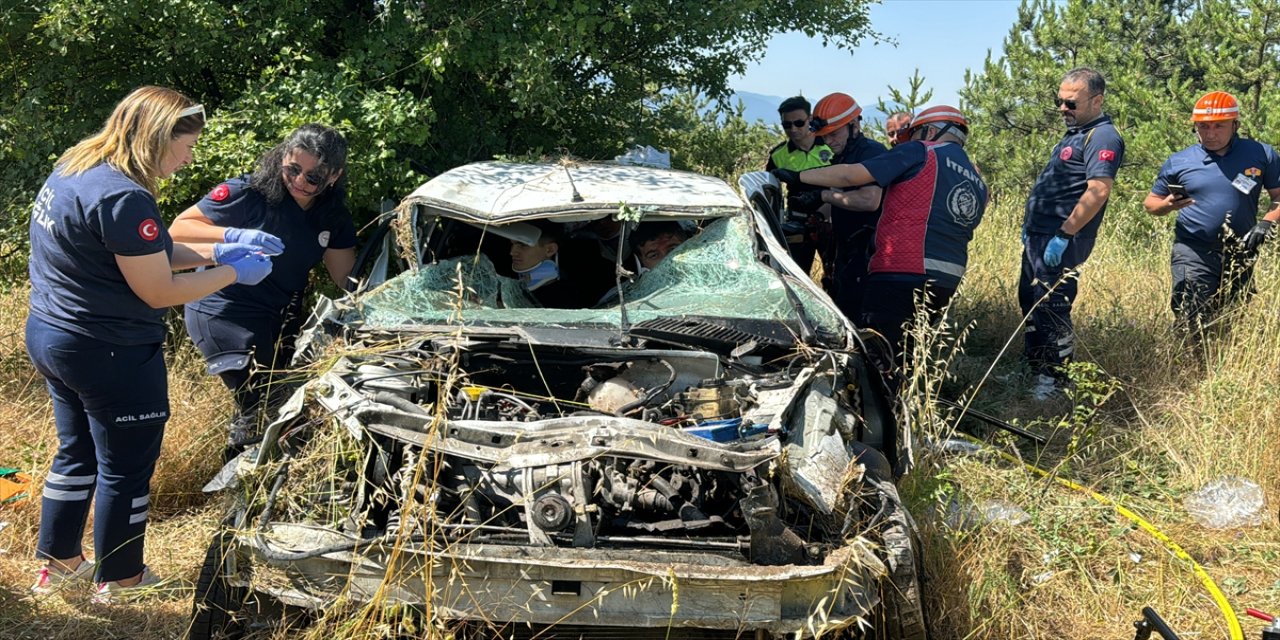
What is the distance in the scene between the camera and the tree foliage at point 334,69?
5770mm

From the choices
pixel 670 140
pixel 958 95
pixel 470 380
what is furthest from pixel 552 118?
pixel 958 95

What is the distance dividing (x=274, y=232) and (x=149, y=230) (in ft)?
3.74

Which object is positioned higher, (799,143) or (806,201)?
(799,143)

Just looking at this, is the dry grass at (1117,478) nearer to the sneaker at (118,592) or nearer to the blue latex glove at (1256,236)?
the blue latex glove at (1256,236)

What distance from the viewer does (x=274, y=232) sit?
4.77m

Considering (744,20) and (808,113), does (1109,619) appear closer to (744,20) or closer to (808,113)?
(808,113)

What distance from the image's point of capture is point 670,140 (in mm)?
7477

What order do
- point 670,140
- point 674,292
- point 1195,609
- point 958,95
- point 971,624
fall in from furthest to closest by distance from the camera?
1. point 958,95
2. point 670,140
3. point 674,292
4. point 1195,609
5. point 971,624

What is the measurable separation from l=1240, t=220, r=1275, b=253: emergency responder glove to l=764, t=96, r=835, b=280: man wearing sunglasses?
2.52m

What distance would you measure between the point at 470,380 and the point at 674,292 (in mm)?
1052

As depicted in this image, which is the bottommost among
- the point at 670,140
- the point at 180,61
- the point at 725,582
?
the point at 725,582

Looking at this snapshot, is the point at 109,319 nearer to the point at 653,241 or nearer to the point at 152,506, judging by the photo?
the point at 152,506

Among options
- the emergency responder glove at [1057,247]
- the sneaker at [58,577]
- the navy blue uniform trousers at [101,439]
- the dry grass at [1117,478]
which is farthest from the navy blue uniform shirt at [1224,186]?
the sneaker at [58,577]

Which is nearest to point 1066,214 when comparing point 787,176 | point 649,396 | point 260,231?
point 787,176
